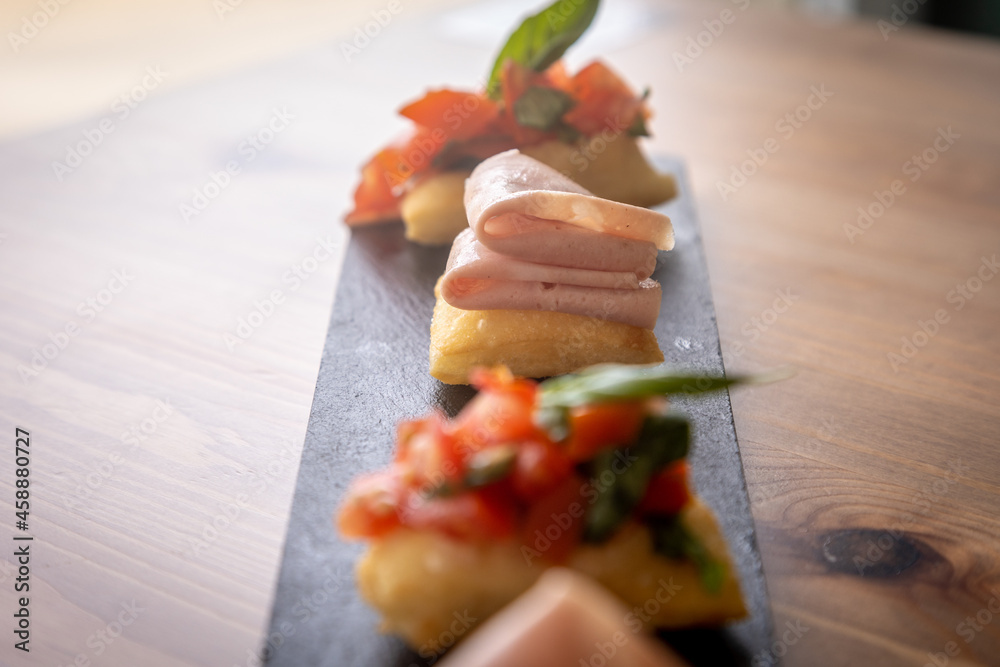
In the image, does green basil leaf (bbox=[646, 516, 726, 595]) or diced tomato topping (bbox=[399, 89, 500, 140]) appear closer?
green basil leaf (bbox=[646, 516, 726, 595])

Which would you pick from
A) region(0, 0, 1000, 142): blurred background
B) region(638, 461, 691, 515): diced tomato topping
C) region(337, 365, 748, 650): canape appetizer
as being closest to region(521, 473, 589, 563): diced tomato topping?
region(337, 365, 748, 650): canape appetizer

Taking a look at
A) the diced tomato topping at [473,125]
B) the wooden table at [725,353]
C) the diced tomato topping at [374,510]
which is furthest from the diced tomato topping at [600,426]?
the diced tomato topping at [473,125]

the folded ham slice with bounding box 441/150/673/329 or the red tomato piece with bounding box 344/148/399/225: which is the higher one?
the folded ham slice with bounding box 441/150/673/329

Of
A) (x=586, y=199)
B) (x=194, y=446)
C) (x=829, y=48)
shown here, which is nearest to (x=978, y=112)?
(x=829, y=48)

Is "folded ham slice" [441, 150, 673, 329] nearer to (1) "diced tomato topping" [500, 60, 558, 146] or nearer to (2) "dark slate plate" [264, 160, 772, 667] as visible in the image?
(2) "dark slate plate" [264, 160, 772, 667]

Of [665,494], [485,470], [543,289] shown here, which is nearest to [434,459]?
[485,470]

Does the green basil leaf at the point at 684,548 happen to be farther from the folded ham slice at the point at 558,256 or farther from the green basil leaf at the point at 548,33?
the green basil leaf at the point at 548,33
